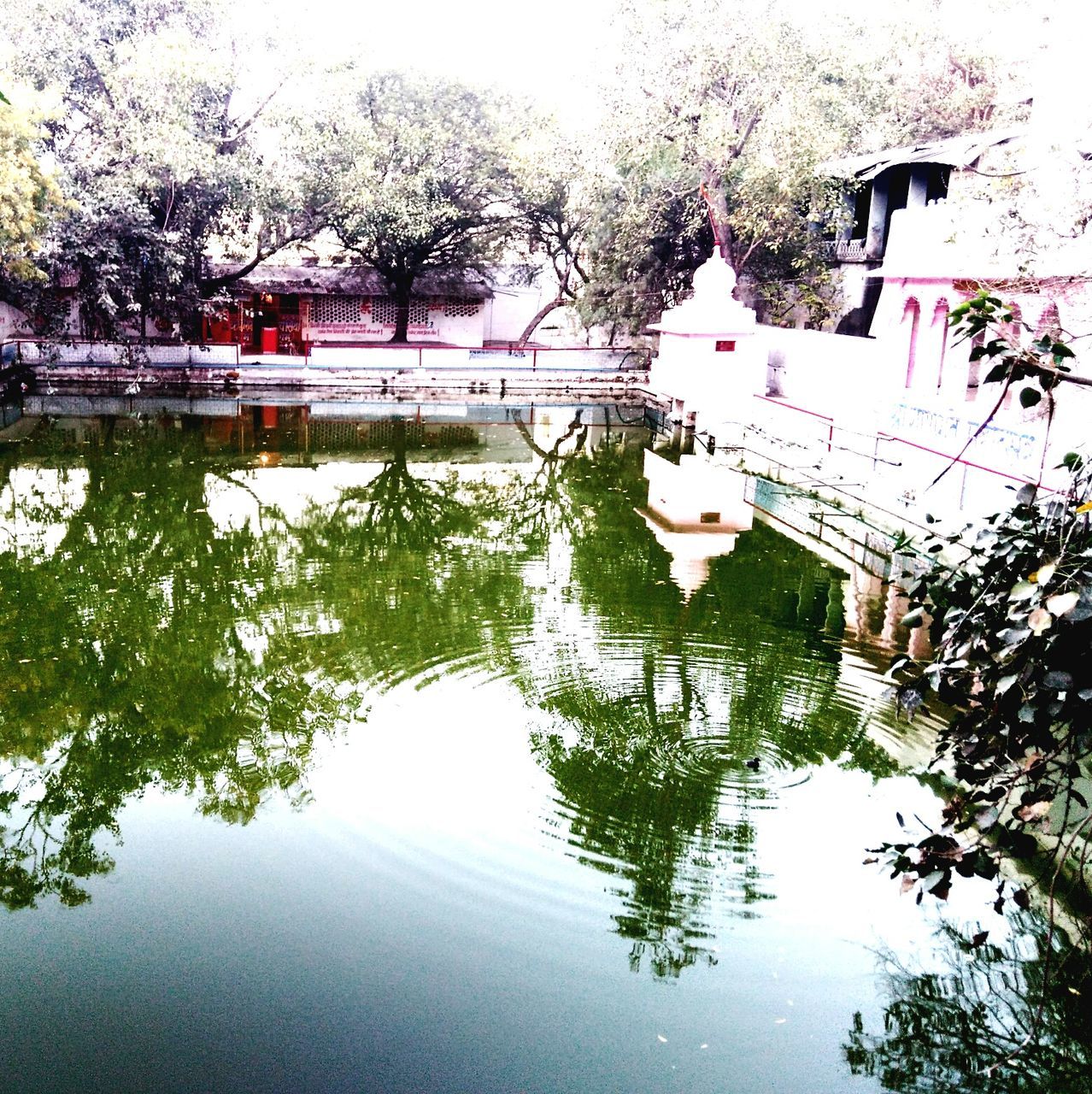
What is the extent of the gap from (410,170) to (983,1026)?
24040mm

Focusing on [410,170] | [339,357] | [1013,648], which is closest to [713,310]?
[410,170]

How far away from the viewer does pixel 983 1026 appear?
4691 mm

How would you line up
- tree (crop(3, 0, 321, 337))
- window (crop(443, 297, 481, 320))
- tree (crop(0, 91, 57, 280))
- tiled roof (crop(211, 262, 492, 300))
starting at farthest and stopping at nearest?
window (crop(443, 297, 481, 320)) → tiled roof (crop(211, 262, 492, 300)) → tree (crop(3, 0, 321, 337)) → tree (crop(0, 91, 57, 280))

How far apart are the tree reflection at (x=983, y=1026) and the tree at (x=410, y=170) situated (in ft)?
72.1

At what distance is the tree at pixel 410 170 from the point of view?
24.6 meters

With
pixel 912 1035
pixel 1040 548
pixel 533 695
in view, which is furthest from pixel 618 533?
pixel 1040 548

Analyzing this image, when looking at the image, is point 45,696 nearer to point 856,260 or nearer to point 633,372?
point 633,372

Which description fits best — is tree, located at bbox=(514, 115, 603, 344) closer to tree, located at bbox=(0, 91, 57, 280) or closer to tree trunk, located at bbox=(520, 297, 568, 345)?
tree trunk, located at bbox=(520, 297, 568, 345)

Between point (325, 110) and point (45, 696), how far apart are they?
66.4ft

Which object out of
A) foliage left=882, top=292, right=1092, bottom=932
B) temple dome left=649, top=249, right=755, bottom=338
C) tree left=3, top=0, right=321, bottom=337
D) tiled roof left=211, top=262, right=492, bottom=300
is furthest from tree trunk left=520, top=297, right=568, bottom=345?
foliage left=882, top=292, right=1092, bottom=932

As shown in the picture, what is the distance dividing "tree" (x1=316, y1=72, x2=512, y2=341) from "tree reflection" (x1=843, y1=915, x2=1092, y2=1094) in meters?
22.0

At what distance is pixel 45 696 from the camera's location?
7.79 metres

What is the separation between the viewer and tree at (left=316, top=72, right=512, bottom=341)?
24562 mm

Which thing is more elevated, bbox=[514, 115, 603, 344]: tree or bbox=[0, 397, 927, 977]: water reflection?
bbox=[514, 115, 603, 344]: tree
